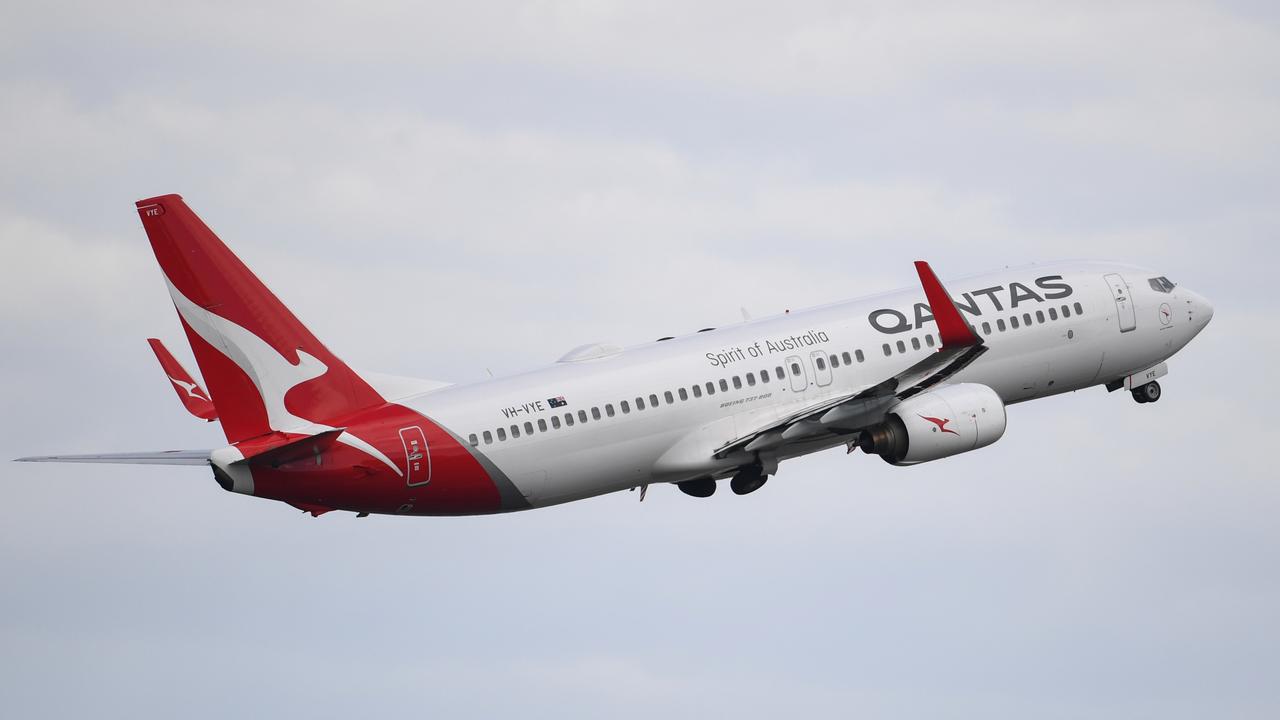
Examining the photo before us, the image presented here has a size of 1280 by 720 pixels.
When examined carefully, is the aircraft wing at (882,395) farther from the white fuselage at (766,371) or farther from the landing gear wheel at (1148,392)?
the landing gear wheel at (1148,392)

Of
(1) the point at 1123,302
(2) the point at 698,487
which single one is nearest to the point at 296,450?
(2) the point at 698,487

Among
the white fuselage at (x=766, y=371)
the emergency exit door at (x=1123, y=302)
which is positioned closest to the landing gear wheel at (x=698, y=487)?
the white fuselage at (x=766, y=371)

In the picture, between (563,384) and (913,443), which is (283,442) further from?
(913,443)

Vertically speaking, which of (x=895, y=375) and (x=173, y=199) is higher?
(x=173, y=199)

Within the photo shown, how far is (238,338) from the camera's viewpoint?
5025cm

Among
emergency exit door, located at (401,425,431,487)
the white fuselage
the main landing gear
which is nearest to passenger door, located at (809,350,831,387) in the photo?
the white fuselage

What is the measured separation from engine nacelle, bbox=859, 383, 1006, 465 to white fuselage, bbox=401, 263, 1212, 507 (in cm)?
238

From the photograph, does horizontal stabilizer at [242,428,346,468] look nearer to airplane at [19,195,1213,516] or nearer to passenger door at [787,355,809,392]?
airplane at [19,195,1213,516]

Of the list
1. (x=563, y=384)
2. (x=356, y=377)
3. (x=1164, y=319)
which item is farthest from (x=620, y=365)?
(x=1164, y=319)

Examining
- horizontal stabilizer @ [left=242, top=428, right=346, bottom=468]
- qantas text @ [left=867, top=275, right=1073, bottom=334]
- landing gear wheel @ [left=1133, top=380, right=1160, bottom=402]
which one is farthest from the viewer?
landing gear wheel @ [left=1133, top=380, right=1160, bottom=402]

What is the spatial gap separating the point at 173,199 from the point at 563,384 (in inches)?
457

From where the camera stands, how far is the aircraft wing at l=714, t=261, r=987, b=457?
174 feet

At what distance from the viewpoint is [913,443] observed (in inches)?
2160

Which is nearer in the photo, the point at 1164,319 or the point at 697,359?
the point at 697,359
